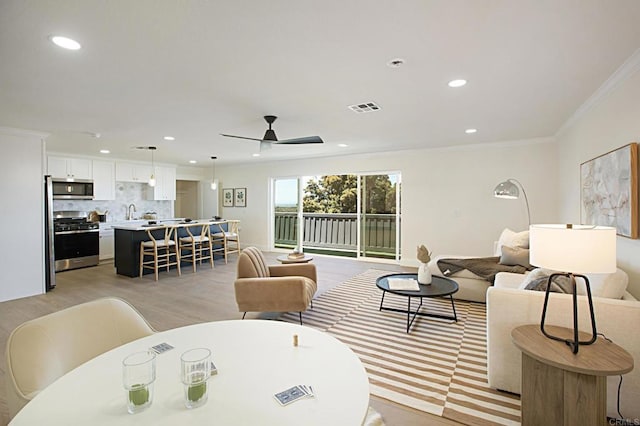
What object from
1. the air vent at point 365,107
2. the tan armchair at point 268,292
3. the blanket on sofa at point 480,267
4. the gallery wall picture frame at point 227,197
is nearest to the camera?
the tan armchair at point 268,292

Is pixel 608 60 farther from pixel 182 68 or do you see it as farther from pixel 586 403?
pixel 182 68

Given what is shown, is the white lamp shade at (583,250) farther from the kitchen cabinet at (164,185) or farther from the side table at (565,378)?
the kitchen cabinet at (164,185)

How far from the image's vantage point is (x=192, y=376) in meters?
1.03

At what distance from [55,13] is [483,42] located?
2.62 m

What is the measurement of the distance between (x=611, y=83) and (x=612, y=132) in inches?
17.4

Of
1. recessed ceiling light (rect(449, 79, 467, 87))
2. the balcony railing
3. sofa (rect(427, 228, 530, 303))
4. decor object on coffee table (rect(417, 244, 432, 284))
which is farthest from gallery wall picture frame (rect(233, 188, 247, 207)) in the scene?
recessed ceiling light (rect(449, 79, 467, 87))

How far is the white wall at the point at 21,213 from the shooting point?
4.43m

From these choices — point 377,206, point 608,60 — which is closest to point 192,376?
point 608,60

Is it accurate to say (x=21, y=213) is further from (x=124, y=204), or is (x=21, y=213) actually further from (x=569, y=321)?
(x=569, y=321)

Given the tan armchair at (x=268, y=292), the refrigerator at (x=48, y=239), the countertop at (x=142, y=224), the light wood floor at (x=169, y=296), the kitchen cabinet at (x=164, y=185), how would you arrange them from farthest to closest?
1. the kitchen cabinet at (x=164, y=185)
2. the countertop at (x=142, y=224)
3. the refrigerator at (x=48, y=239)
4. the tan armchair at (x=268, y=292)
5. the light wood floor at (x=169, y=296)

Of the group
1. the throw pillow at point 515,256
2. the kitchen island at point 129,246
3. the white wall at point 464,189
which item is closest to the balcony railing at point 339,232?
the white wall at point 464,189

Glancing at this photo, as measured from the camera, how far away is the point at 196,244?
261 inches

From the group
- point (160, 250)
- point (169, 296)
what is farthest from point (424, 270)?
point (160, 250)

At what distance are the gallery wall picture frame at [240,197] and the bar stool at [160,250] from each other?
2.96 meters
